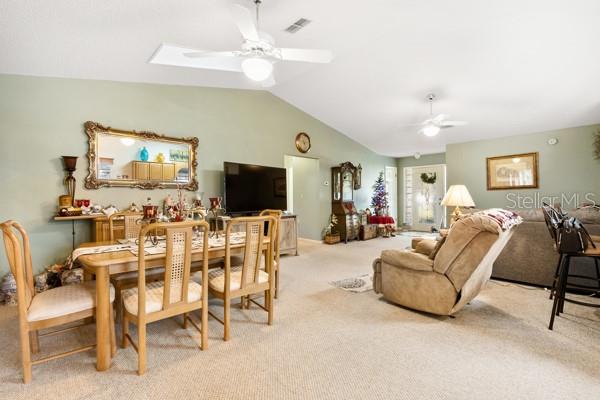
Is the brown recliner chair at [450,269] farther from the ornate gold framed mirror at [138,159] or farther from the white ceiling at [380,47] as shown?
the ornate gold framed mirror at [138,159]

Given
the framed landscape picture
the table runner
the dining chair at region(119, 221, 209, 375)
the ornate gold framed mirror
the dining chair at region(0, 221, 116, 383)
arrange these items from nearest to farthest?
the dining chair at region(0, 221, 116, 383) → the dining chair at region(119, 221, 209, 375) → the table runner → the ornate gold framed mirror → the framed landscape picture

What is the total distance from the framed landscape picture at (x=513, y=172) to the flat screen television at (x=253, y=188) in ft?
15.3

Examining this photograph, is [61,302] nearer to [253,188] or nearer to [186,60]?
[186,60]

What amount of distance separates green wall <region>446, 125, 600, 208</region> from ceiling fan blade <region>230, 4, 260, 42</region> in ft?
20.4

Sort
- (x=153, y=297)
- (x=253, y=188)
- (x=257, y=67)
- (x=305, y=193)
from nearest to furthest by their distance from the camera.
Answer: (x=153, y=297) → (x=257, y=67) → (x=253, y=188) → (x=305, y=193)

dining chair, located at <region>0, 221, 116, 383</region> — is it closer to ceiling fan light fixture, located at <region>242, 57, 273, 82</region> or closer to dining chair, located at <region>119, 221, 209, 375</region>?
dining chair, located at <region>119, 221, 209, 375</region>

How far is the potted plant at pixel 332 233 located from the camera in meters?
6.75

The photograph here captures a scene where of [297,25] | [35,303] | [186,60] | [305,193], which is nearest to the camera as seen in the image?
[35,303]

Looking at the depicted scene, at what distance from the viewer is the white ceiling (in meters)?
2.80

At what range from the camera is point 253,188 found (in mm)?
5266

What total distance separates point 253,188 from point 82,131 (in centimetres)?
255

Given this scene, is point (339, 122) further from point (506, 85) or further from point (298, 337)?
point (298, 337)

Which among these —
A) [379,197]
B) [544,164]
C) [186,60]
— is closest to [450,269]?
[186,60]

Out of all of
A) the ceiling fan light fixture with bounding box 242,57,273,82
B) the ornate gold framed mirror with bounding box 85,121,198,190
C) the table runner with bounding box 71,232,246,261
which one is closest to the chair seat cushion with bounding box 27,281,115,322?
the table runner with bounding box 71,232,246,261
